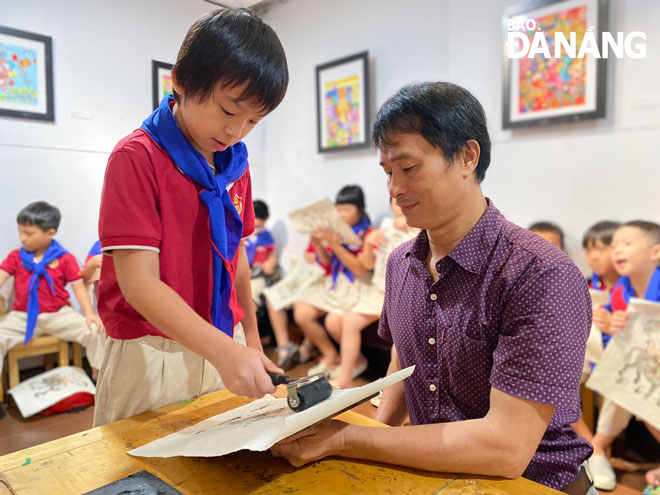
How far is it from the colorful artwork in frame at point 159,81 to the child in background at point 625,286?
6.06 ft

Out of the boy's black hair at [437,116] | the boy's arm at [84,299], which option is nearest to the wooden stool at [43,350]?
the boy's arm at [84,299]

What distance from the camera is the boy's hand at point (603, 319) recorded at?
200cm

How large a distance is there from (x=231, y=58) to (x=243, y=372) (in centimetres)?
44

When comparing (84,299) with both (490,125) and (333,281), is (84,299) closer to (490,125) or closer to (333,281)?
(490,125)

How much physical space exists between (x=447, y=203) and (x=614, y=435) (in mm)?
1670

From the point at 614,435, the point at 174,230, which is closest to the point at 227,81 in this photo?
the point at 174,230

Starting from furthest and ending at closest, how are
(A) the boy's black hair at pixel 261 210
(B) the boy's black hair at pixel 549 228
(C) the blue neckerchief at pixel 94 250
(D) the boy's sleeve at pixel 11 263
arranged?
(A) the boy's black hair at pixel 261 210 → (B) the boy's black hair at pixel 549 228 → (D) the boy's sleeve at pixel 11 263 → (C) the blue neckerchief at pixel 94 250

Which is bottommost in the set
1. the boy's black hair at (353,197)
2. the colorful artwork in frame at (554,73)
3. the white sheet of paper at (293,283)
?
the white sheet of paper at (293,283)

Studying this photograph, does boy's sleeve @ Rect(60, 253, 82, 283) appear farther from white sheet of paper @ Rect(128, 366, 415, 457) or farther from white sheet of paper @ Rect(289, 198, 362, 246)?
white sheet of paper @ Rect(289, 198, 362, 246)

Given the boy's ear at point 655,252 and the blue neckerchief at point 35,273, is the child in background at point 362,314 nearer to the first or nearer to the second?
the boy's ear at point 655,252

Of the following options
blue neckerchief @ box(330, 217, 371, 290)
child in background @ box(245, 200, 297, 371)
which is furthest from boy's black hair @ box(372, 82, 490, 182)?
child in background @ box(245, 200, 297, 371)

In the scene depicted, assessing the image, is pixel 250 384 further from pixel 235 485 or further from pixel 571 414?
pixel 571 414

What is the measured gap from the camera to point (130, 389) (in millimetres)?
935

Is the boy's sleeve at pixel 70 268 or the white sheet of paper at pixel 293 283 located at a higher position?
the boy's sleeve at pixel 70 268
